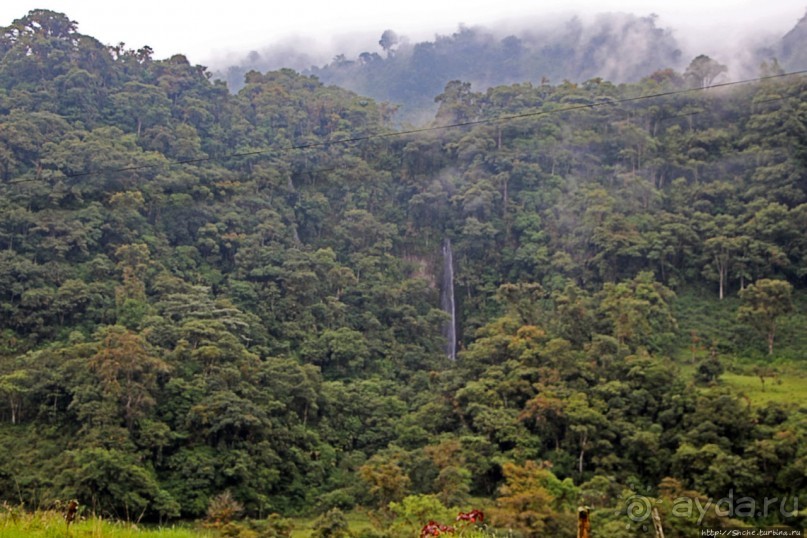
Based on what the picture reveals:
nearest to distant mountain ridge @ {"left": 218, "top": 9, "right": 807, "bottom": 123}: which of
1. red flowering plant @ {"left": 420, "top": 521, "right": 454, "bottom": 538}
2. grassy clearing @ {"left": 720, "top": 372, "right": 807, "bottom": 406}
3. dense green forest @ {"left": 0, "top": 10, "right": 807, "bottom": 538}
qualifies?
dense green forest @ {"left": 0, "top": 10, "right": 807, "bottom": 538}

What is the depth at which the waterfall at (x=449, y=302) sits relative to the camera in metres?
29.2

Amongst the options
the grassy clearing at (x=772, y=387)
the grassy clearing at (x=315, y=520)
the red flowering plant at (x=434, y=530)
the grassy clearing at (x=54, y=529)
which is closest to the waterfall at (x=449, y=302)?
the grassy clearing at (x=772, y=387)

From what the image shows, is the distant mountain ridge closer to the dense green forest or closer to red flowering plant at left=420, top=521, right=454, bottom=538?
the dense green forest

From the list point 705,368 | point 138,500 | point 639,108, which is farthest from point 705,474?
point 639,108

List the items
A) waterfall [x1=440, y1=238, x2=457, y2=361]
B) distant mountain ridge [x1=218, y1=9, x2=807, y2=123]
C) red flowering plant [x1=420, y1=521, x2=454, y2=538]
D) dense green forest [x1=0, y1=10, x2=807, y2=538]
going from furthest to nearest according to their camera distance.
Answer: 1. distant mountain ridge [x1=218, y1=9, x2=807, y2=123]
2. waterfall [x1=440, y1=238, x2=457, y2=361]
3. dense green forest [x1=0, y1=10, x2=807, y2=538]
4. red flowering plant [x1=420, y1=521, x2=454, y2=538]

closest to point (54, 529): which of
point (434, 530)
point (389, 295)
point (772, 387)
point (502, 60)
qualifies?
point (434, 530)

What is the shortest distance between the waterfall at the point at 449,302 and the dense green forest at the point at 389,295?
32cm

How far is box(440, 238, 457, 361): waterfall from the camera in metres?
29.2

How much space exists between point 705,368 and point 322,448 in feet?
37.7

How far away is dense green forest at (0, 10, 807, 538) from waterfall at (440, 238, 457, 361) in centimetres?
32

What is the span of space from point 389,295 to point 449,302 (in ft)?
13.9

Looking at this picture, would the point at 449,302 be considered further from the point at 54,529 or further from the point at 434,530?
the point at 54,529

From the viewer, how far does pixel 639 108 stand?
35.0 m

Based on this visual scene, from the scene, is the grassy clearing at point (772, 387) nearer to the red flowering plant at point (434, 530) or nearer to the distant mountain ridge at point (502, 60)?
the red flowering plant at point (434, 530)
